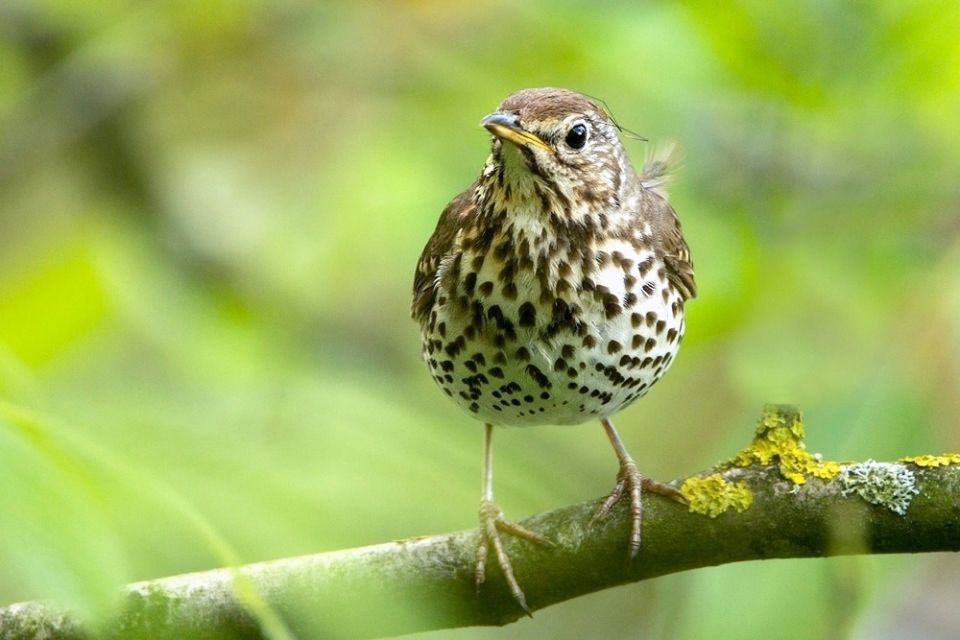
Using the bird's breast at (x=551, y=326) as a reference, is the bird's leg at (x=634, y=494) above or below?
below

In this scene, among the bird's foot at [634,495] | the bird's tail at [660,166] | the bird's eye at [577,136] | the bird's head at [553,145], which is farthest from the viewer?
the bird's tail at [660,166]

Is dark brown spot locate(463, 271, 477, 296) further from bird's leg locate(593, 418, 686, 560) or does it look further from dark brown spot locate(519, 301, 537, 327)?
bird's leg locate(593, 418, 686, 560)

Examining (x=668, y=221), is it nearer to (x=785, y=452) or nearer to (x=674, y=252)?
(x=674, y=252)

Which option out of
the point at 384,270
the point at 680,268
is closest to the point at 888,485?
the point at 680,268

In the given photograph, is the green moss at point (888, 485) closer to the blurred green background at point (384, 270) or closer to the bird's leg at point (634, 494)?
the blurred green background at point (384, 270)

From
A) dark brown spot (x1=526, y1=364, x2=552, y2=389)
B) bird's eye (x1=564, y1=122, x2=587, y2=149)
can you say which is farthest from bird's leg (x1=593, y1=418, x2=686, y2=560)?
bird's eye (x1=564, y1=122, x2=587, y2=149)

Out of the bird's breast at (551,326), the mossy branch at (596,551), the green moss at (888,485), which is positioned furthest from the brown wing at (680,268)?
the green moss at (888,485)

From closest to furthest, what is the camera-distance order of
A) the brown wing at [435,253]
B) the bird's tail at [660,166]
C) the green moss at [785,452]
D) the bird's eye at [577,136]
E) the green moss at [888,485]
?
the green moss at [888,485] < the green moss at [785,452] < the bird's eye at [577,136] < the brown wing at [435,253] < the bird's tail at [660,166]
